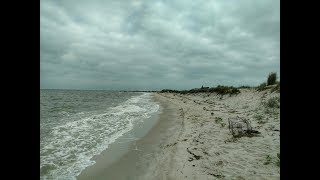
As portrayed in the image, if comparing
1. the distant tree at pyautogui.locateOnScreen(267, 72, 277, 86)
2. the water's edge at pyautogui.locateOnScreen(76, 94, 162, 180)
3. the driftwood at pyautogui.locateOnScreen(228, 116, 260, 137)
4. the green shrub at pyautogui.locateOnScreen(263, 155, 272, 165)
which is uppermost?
the distant tree at pyautogui.locateOnScreen(267, 72, 277, 86)

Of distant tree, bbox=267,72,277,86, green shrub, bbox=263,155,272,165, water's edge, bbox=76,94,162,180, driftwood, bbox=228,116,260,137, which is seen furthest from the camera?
distant tree, bbox=267,72,277,86

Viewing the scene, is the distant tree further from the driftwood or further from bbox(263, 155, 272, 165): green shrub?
bbox(263, 155, 272, 165): green shrub

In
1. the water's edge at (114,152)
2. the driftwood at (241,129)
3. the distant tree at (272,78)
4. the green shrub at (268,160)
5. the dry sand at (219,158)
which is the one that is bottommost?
the water's edge at (114,152)

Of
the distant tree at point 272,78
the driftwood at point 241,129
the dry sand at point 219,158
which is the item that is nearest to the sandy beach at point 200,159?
the dry sand at point 219,158

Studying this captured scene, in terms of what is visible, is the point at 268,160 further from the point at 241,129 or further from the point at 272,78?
the point at 272,78

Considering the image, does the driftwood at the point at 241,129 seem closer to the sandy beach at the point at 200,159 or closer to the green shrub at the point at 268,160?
the sandy beach at the point at 200,159

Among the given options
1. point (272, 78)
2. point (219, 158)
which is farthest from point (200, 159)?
point (272, 78)

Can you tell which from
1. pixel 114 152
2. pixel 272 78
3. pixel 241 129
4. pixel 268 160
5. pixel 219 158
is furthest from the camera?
pixel 272 78

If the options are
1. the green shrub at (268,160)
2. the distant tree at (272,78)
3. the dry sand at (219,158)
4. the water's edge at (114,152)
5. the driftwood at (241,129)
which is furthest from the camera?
the distant tree at (272,78)

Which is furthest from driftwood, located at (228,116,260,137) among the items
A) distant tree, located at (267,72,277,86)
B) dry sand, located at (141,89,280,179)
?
distant tree, located at (267,72,277,86)

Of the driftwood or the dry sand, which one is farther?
the driftwood

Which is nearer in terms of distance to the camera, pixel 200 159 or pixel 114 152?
pixel 200 159
